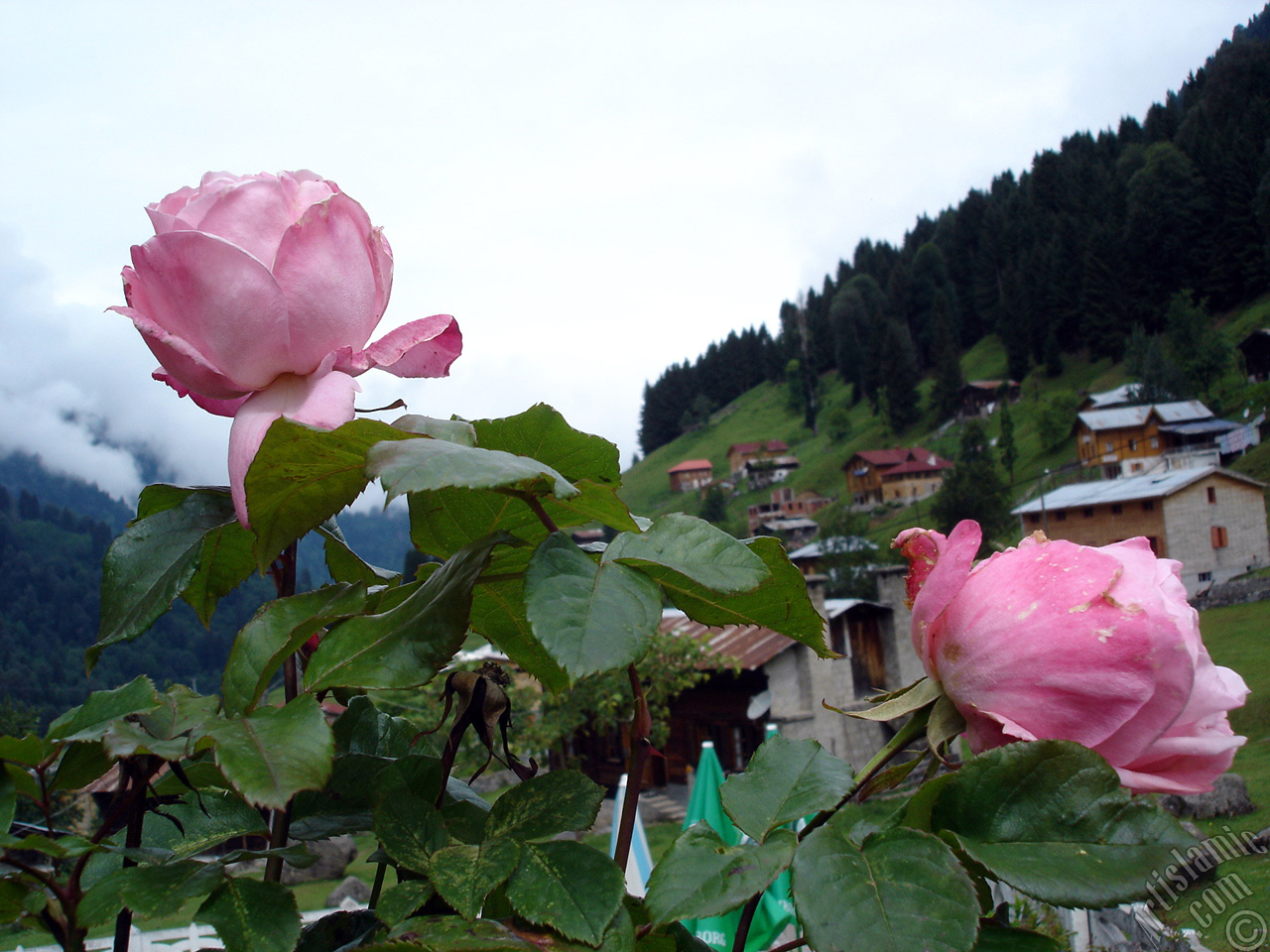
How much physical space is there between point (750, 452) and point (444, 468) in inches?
1537

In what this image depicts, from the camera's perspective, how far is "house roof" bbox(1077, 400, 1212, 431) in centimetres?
2423

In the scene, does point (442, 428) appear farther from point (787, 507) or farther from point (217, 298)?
point (787, 507)

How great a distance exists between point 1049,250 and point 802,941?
3577 centimetres

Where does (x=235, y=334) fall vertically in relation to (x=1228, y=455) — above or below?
above

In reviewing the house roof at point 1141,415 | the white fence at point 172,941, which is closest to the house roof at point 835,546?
the house roof at point 1141,415

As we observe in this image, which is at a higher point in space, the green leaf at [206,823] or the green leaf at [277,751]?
the green leaf at [277,751]

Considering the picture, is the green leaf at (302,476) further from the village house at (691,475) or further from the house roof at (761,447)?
the village house at (691,475)

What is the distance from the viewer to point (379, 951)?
0.23 metres

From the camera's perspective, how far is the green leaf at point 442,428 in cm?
30

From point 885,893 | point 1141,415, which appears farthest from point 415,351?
point 1141,415

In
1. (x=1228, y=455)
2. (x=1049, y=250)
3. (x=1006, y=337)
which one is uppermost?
(x=1049, y=250)

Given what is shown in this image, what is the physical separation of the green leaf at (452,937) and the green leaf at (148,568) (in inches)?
6.0

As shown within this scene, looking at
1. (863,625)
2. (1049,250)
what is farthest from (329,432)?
(1049,250)

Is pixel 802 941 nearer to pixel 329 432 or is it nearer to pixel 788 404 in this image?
pixel 329 432
